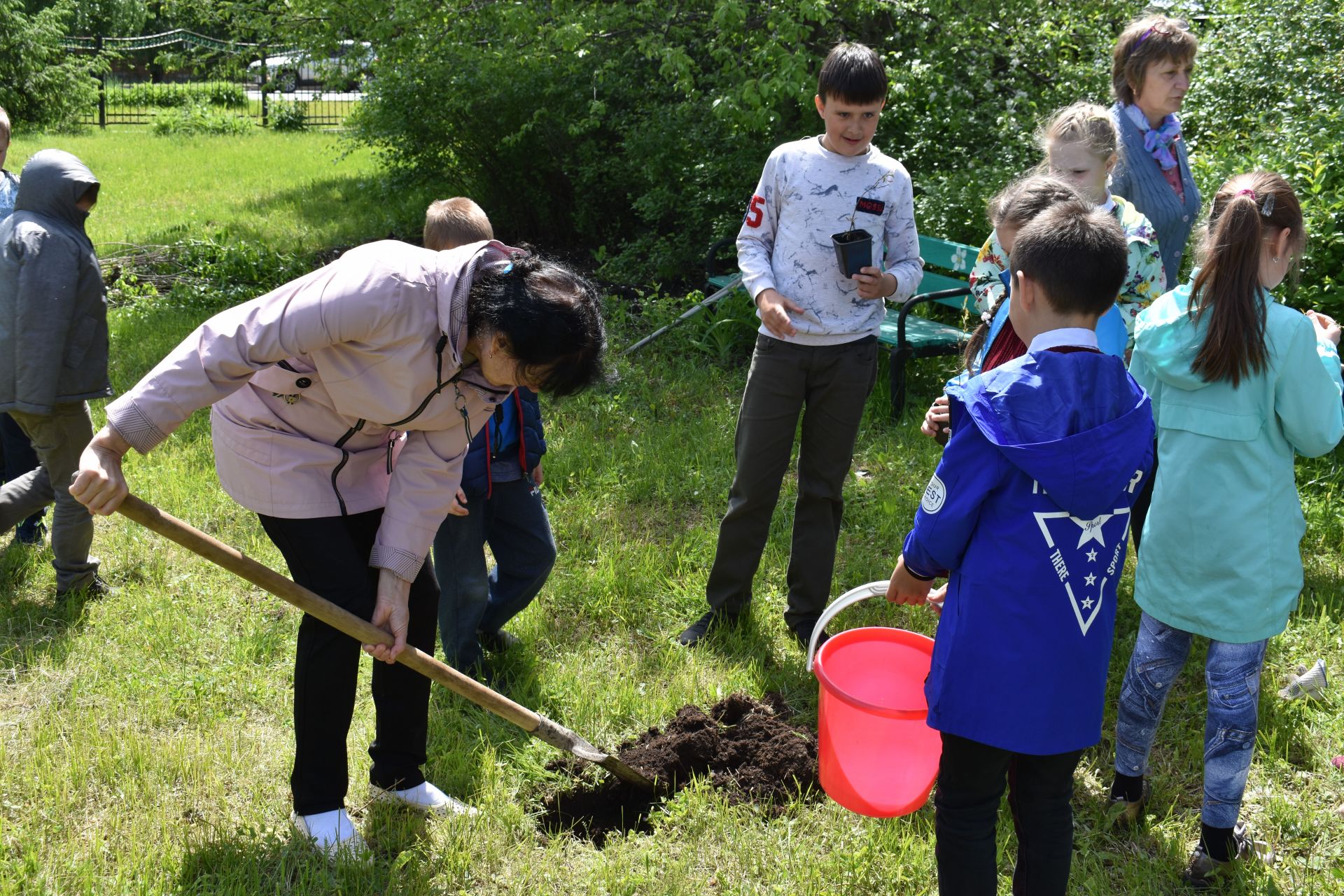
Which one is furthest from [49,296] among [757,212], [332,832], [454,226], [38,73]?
[38,73]

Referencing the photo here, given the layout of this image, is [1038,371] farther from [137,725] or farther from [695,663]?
[137,725]

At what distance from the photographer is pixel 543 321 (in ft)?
7.82

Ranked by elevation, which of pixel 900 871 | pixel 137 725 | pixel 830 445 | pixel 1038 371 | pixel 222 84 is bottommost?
pixel 222 84

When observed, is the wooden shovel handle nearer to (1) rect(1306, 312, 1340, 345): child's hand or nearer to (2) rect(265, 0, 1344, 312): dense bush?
(1) rect(1306, 312, 1340, 345): child's hand

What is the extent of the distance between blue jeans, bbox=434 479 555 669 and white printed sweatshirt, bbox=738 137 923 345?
43.2 inches

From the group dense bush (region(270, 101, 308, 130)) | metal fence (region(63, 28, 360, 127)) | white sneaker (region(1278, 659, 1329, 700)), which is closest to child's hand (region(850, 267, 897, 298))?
white sneaker (region(1278, 659, 1329, 700))

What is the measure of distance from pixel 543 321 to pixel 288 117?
2276cm

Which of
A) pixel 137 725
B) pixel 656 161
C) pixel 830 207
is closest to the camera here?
pixel 137 725

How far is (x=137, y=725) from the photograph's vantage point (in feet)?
11.4

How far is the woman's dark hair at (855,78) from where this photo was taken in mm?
3566

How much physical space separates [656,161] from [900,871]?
6710 millimetres

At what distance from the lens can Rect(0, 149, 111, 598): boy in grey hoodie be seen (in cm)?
411

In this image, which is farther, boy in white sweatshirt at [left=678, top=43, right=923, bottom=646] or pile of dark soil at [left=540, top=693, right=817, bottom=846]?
boy in white sweatshirt at [left=678, top=43, right=923, bottom=646]

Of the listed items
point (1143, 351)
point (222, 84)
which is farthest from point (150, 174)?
point (1143, 351)
